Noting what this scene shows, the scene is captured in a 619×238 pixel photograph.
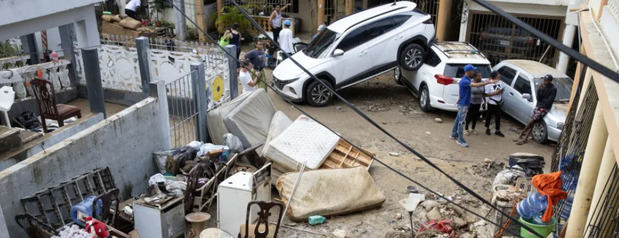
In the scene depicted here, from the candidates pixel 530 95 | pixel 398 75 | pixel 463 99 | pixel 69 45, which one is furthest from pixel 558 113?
pixel 69 45

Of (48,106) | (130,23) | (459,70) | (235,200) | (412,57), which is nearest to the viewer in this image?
(235,200)

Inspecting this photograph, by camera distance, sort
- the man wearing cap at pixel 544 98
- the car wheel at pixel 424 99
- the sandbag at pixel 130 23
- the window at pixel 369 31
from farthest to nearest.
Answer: the sandbag at pixel 130 23, the window at pixel 369 31, the car wheel at pixel 424 99, the man wearing cap at pixel 544 98

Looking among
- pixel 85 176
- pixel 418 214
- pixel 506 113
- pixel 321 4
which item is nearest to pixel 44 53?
pixel 85 176

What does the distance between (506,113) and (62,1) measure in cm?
959

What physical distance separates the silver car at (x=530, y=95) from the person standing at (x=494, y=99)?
1.79 feet

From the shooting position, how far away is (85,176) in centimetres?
754

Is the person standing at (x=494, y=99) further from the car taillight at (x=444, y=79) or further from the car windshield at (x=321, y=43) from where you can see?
the car windshield at (x=321, y=43)

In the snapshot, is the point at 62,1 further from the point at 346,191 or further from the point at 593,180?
the point at 593,180

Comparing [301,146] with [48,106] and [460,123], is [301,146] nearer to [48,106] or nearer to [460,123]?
[460,123]

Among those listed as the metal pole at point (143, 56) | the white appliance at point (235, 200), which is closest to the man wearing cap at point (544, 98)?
the white appliance at point (235, 200)

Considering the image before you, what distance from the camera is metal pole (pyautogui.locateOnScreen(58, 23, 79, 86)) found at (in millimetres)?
12542

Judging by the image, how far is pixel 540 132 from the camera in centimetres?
1086

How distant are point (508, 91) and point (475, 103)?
1.48m

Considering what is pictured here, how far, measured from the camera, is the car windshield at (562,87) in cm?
1127
